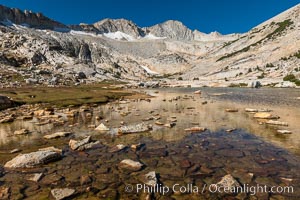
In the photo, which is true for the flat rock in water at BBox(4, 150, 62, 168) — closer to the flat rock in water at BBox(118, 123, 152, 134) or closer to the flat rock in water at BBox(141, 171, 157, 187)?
the flat rock in water at BBox(141, 171, 157, 187)

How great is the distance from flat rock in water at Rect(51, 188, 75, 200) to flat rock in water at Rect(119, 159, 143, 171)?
3097mm

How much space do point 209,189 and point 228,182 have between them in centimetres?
93

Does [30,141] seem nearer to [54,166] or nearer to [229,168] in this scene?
[54,166]

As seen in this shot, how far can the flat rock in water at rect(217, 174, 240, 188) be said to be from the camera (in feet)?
32.3

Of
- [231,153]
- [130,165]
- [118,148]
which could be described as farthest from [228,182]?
[118,148]

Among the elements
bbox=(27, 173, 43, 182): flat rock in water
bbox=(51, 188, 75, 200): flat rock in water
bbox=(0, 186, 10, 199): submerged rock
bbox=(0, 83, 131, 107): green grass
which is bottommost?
bbox=(0, 186, 10, 199): submerged rock

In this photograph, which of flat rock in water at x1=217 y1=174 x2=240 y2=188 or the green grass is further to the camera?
the green grass

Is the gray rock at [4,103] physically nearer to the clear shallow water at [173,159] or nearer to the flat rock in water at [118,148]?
the clear shallow water at [173,159]

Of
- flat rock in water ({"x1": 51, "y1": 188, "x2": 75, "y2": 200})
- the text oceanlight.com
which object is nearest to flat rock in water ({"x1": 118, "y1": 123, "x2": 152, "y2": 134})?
the text oceanlight.com

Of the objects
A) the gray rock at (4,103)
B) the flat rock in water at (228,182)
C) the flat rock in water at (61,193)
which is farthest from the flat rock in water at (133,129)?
the gray rock at (4,103)

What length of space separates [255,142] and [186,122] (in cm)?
855

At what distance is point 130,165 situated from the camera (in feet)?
40.3

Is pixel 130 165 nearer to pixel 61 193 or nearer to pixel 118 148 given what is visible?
pixel 118 148

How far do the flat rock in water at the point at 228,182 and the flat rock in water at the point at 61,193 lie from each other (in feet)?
19.7
